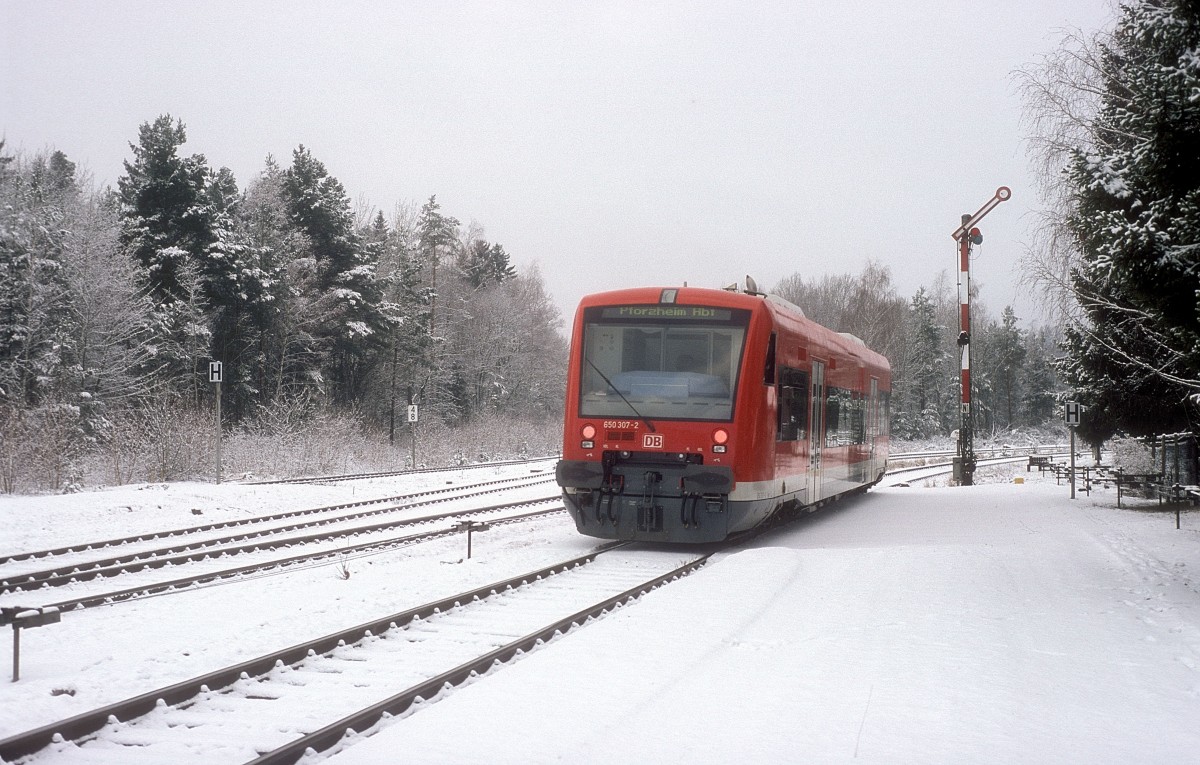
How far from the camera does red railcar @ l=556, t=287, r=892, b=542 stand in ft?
38.5

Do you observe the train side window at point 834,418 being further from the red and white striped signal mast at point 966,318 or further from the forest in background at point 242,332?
the red and white striped signal mast at point 966,318

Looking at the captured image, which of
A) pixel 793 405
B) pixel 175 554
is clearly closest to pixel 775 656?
pixel 793 405

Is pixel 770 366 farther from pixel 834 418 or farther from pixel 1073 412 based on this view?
pixel 1073 412

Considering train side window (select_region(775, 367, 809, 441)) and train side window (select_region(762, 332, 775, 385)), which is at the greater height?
train side window (select_region(762, 332, 775, 385))

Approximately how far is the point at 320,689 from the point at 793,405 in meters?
8.88

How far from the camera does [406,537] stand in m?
13.2

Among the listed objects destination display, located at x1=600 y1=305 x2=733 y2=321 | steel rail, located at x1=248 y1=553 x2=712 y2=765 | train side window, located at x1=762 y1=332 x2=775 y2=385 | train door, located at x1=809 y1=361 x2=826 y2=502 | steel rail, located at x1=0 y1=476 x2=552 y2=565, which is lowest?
steel rail, located at x1=0 y1=476 x2=552 y2=565

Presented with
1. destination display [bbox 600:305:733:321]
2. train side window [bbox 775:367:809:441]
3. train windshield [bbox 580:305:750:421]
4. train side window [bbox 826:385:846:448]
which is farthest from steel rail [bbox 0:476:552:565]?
train side window [bbox 826:385:846:448]

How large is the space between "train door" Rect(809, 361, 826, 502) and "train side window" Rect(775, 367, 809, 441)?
420mm

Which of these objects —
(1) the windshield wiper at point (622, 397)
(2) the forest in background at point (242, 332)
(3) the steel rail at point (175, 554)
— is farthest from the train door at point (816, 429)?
(2) the forest in background at point (242, 332)

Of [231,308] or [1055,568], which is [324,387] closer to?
[231,308]

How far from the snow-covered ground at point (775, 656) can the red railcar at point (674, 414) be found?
75 centimetres

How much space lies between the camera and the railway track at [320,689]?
192 inches

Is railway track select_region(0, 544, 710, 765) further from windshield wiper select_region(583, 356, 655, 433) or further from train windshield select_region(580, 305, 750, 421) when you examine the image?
train windshield select_region(580, 305, 750, 421)
